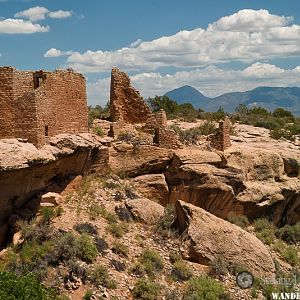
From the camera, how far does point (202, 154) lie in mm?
18625

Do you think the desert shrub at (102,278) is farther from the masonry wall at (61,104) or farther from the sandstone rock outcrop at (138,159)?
the sandstone rock outcrop at (138,159)

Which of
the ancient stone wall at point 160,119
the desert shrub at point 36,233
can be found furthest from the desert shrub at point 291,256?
the desert shrub at point 36,233

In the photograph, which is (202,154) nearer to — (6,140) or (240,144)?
(240,144)

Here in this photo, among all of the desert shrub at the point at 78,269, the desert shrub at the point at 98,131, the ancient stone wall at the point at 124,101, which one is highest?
the ancient stone wall at the point at 124,101

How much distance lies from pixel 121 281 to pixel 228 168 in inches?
265

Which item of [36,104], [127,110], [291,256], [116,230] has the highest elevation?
[36,104]

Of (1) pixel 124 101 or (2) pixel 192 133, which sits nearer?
(1) pixel 124 101

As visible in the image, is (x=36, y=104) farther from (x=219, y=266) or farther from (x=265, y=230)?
(x=265, y=230)

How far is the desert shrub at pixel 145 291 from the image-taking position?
13.4 meters

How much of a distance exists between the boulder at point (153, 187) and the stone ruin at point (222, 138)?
2538mm

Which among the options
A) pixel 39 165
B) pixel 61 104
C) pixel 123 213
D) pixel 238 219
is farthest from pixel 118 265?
pixel 238 219

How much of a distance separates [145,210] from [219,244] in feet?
9.07

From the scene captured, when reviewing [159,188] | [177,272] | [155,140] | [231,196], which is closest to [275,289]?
[177,272]

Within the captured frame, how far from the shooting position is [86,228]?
50.0 ft
